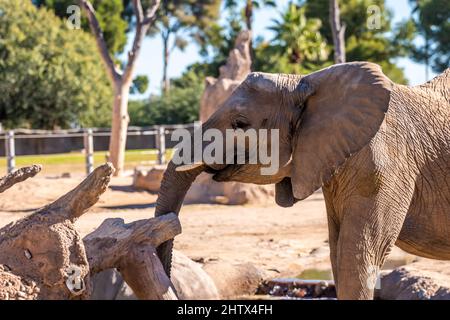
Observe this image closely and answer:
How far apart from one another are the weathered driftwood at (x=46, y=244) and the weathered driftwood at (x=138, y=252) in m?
0.43

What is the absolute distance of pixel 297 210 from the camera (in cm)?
1429

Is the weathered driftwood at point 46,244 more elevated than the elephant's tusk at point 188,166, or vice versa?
the elephant's tusk at point 188,166

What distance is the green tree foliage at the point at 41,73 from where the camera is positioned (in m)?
32.1

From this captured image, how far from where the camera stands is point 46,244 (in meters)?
4.57

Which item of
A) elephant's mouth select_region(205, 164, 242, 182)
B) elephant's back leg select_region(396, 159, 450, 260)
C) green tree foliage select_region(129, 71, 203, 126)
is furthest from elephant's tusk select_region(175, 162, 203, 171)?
green tree foliage select_region(129, 71, 203, 126)

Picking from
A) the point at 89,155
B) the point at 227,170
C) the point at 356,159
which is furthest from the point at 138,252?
the point at 89,155

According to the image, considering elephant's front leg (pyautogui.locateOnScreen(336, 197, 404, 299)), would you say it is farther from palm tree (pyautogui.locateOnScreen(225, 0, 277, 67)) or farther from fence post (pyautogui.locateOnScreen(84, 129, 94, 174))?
palm tree (pyautogui.locateOnScreen(225, 0, 277, 67))

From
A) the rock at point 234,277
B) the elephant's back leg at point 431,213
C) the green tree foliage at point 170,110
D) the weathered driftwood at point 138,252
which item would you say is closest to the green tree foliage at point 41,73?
the green tree foliage at point 170,110

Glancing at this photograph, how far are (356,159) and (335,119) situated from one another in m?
0.24

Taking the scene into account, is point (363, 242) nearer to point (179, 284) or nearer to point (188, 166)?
point (188, 166)

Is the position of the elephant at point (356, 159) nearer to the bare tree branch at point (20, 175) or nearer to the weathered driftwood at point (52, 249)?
the weathered driftwood at point (52, 249)
